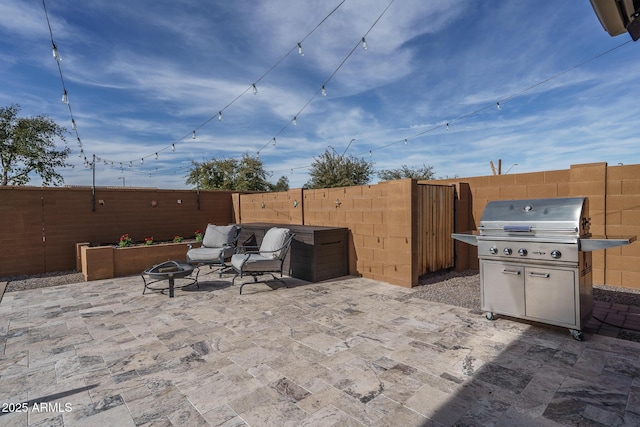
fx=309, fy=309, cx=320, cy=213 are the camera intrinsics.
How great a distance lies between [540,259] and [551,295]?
0.35m

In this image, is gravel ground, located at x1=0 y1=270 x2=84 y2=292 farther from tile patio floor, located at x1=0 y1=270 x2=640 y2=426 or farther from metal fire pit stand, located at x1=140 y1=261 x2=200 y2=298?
metal fire pit stand, located at x1=140 y1=261 x2=200 y2=298

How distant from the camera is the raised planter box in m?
5.91

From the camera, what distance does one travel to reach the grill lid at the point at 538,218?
287 centimetres

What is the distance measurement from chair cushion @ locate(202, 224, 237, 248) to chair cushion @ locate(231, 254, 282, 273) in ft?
4.67

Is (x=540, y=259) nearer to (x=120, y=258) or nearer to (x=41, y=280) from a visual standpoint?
(x=120, y=258)

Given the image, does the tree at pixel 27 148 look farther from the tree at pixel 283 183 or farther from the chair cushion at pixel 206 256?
Result: the tree at pixel 283 183

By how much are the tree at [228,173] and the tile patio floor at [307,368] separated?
590 inches

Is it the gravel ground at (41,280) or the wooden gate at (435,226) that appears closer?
the wooden gate at (435,226)

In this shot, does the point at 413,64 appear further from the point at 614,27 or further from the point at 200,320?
the point at 200,320

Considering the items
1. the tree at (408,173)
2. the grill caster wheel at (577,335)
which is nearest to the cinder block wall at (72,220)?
the grill caster wheel at (577,335)

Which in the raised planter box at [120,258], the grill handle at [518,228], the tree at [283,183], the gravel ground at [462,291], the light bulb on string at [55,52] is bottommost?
the gravel ground at [462,291]

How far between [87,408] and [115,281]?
14.6 ft

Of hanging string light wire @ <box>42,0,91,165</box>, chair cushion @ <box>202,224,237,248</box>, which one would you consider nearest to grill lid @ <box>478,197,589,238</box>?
chair cushion @ <box>202,224,237,248</box>

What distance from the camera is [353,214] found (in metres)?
5.79
